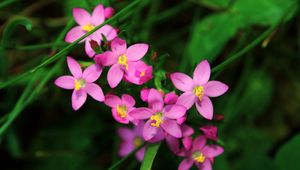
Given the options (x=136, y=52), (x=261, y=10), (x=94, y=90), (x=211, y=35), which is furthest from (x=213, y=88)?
(x=261, y=10)

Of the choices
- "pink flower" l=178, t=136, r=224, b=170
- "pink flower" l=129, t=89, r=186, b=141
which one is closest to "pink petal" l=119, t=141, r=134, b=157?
"pink flower" l=178, t=136, r=224, b=170

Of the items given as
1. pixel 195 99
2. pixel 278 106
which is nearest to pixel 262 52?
pixel 278 106

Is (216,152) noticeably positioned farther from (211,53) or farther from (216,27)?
(216,27)

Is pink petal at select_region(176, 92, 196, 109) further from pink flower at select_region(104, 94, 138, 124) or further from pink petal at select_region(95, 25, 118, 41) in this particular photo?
pink petal at select_region(95, 25, 118, 41)

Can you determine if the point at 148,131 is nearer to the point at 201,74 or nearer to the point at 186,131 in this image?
the point at 186,131

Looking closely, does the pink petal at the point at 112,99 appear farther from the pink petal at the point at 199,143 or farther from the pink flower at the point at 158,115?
the pink petal at the point at 199,143

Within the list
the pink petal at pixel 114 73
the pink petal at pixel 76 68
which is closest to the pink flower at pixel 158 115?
the pink petal at pixel 114 73

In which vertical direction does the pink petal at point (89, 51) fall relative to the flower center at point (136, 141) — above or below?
above
